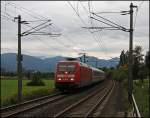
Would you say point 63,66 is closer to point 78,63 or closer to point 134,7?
point 78,63

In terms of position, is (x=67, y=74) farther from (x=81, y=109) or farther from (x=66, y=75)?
(x=81, y=109)

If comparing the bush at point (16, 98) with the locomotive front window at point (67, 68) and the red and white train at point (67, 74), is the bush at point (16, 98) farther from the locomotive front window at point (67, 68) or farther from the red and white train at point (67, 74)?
the locomotive front window at point (67, 68)

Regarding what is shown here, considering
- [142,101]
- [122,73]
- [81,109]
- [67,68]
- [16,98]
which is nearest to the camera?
[81,109]

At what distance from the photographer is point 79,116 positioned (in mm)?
20891

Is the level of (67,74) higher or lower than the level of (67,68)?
lower

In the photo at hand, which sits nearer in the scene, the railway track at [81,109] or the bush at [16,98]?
the railway track at [81,109]

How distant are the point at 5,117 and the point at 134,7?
48.6 feet

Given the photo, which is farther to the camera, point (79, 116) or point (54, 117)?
point (79, 116)

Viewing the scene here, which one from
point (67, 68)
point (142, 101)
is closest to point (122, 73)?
point (67, 68)

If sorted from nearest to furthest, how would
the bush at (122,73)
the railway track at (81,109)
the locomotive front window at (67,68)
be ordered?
the railway track at (81,109) < the locomotive front window at (67,68) < the bush at (122,73)

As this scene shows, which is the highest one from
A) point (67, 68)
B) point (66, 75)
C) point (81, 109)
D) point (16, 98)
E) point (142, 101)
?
point (67, 68)

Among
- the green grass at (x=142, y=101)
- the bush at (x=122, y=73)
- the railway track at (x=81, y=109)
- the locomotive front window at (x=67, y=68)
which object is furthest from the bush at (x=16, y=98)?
the bush at (x=122, y=73)

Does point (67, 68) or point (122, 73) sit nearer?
point (67, 68)

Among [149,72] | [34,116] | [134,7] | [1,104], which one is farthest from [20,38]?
[149,72]
